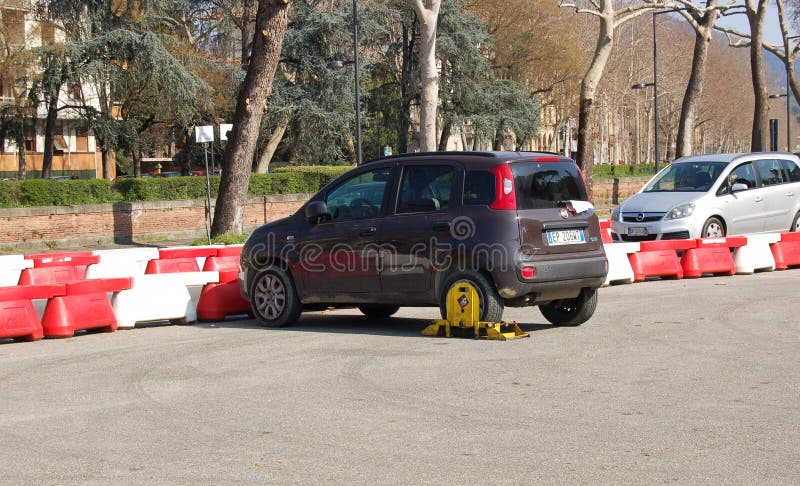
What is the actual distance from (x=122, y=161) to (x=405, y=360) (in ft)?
213

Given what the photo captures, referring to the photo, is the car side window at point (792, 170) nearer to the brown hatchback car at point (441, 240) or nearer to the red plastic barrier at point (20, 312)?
the brown hatchback car at point (441, 240)

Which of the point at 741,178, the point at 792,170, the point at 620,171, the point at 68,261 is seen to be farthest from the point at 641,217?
the point at 620,171

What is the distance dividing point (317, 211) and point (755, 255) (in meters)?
8.88

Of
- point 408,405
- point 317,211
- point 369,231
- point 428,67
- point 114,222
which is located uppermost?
point 428,67

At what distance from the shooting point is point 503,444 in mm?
6234

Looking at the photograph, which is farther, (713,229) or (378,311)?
(713,229)

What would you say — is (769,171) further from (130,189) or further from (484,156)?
(130,189)

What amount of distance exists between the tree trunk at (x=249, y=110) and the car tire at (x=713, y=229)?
9.90m

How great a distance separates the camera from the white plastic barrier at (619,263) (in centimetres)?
1561

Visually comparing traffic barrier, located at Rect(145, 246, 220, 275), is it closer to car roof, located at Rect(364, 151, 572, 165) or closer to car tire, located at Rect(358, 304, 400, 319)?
car tire, located at Rect(358, 304, 400, 319)

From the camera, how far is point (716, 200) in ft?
61.7

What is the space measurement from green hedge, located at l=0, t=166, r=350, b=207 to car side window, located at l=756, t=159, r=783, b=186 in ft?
67.0

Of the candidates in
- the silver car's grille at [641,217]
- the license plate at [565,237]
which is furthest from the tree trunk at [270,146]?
the license plate at [565,237]

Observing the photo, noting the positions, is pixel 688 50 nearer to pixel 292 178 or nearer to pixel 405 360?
pixel 292 178
